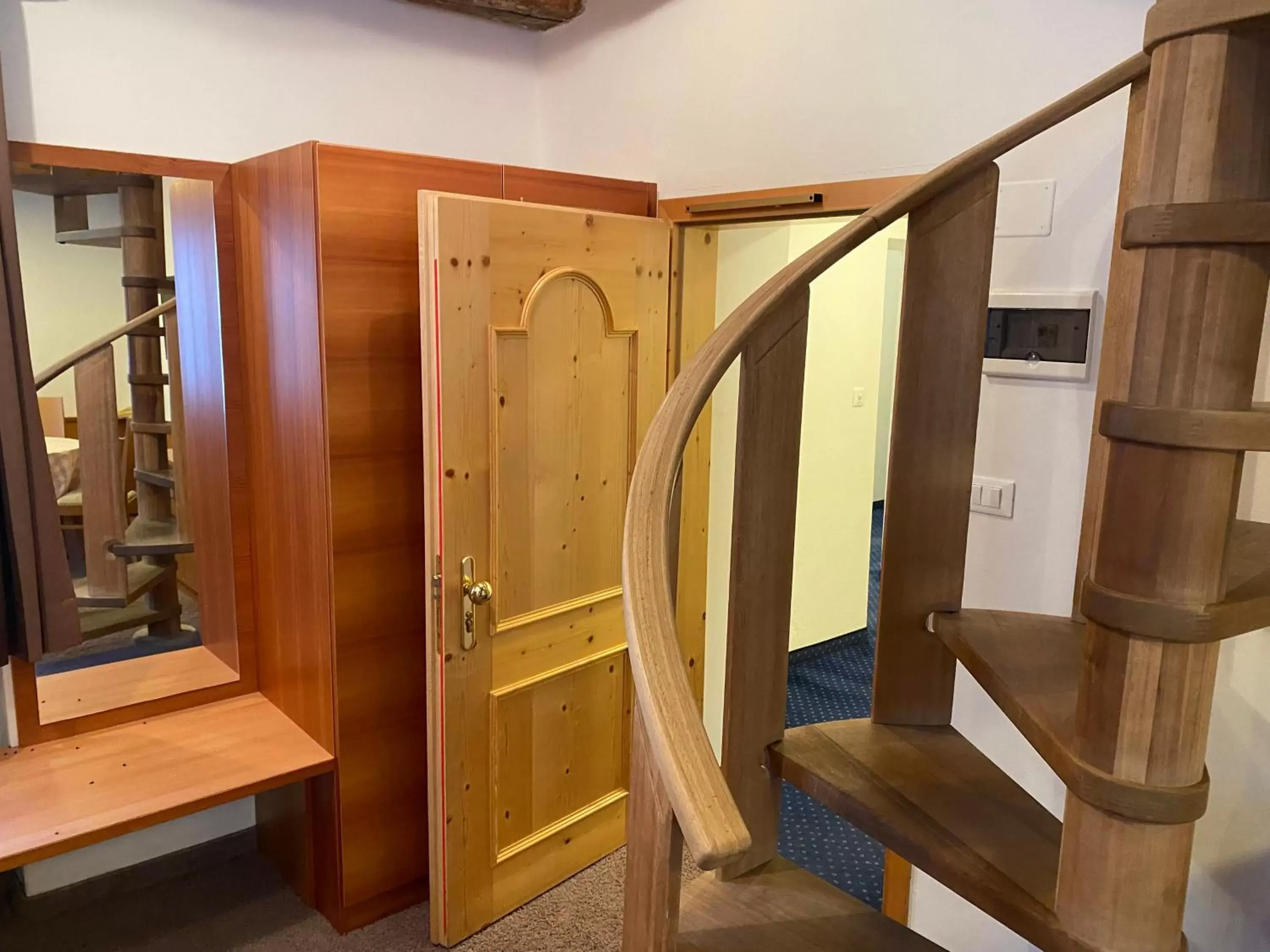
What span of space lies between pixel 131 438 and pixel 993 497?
2128mm

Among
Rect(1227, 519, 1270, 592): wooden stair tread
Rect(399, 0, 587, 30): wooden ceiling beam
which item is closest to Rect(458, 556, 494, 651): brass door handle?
Rect(1227, 519, 1270, 592): wooden stair tread

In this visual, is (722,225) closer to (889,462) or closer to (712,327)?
(712,327)

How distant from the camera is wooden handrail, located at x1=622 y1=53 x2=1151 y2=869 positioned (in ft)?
2.76

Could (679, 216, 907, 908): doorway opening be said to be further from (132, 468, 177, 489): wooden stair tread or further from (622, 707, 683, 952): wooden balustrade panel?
(622, 707, 683, 952): wooden balustrade panel

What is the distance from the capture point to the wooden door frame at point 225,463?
2227mm

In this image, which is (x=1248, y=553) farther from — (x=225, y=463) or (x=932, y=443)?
(x=225, y=463)

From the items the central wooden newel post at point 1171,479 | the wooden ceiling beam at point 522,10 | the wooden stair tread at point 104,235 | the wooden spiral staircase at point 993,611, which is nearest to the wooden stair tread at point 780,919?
the wooden spiral staircase at point 993,611

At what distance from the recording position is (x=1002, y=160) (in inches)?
77.9

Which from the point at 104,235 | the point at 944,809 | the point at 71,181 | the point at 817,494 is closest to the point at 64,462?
the point at 104,235

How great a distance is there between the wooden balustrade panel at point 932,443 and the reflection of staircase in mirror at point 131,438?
187cm

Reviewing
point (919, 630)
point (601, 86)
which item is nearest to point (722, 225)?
point (601, 86)

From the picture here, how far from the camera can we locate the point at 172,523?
2.52m

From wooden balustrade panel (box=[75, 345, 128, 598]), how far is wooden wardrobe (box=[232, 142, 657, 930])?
32 cm

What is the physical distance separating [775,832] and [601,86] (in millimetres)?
2251
